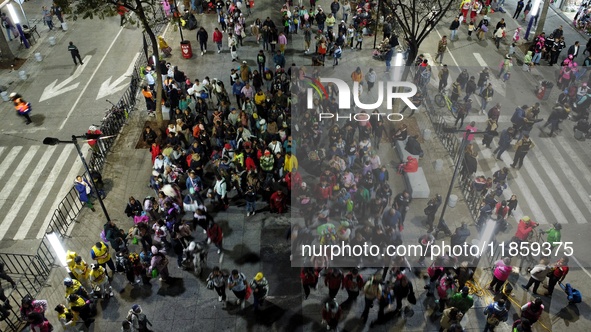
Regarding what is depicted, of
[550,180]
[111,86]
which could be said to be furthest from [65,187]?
[550,180]

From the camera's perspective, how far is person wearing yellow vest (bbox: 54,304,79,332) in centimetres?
1294

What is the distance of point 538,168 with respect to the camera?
20062mm

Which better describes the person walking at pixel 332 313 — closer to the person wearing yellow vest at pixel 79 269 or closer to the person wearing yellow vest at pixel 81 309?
the person wearing yellow vest at pixel 81 309

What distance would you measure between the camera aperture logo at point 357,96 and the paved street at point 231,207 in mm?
1584

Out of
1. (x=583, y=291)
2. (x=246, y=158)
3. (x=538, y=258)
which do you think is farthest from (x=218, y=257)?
(x=583, y=291)

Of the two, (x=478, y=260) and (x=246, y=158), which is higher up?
(x=246, y=158)

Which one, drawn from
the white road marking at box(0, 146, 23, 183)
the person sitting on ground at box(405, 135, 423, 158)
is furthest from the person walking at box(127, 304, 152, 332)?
the person sitting on ground at box(405, 135, 423, 158)

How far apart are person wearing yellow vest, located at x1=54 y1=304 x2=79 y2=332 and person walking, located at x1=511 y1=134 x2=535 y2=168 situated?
1675 cm

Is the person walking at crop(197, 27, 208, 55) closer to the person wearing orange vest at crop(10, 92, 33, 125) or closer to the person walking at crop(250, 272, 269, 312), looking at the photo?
the person wearing orange vest at crop(10, 92, 33, 125)

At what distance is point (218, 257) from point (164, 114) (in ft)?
30.7

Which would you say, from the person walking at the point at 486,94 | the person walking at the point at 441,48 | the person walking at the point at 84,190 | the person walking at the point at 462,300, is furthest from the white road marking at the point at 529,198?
the person walking at the point at 84,190

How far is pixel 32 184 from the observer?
1988 centimetres

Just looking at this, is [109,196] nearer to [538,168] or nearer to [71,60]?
[71,60]

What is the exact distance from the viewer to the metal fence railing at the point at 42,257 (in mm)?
14508
